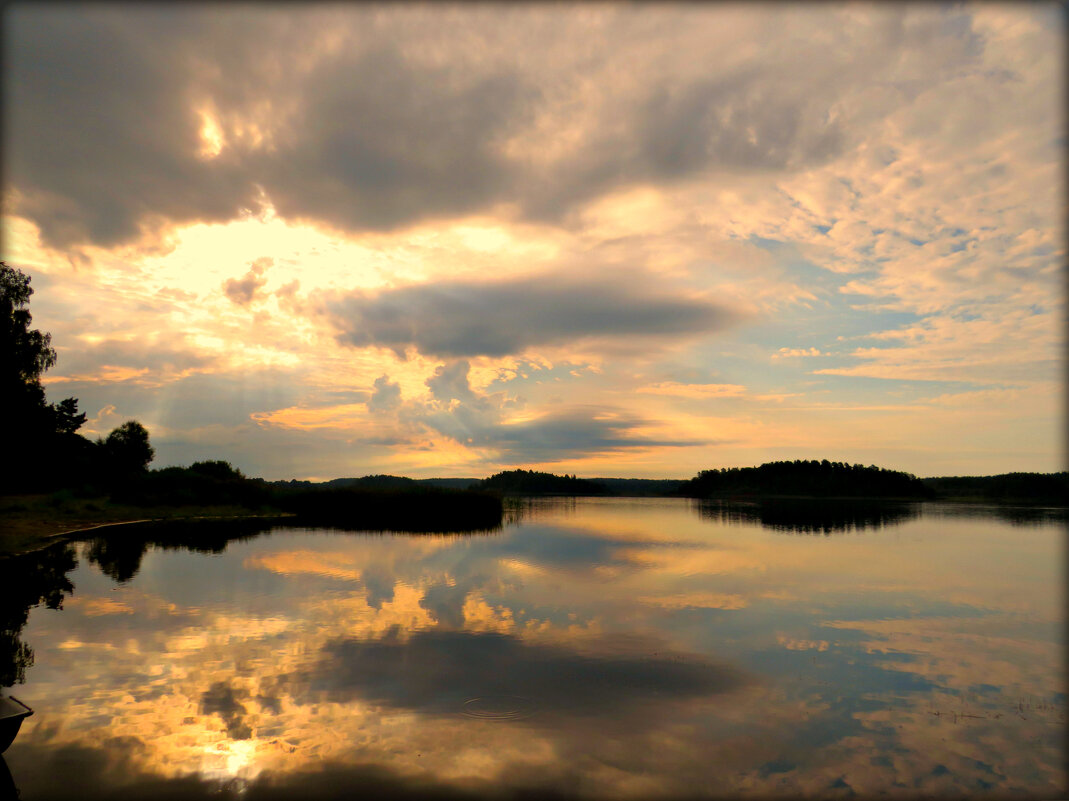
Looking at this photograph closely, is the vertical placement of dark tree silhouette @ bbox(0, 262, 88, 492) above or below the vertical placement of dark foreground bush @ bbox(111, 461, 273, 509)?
above

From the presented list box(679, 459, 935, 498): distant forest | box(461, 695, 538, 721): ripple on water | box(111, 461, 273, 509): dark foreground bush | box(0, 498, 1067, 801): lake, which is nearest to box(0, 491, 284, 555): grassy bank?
box(111, 461, 273, 509): dark foreground bush

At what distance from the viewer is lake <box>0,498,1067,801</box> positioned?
945 centimetres

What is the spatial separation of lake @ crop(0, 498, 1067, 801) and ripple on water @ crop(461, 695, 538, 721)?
6cm

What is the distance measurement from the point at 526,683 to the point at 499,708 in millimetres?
1565

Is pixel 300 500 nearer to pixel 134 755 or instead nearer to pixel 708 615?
pixel 708 615

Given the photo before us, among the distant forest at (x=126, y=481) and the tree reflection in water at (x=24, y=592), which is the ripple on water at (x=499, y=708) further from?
the distant forest at (x=126, y=481)

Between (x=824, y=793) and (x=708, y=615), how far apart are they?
39.9 ft

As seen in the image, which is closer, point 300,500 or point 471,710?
point 471,710

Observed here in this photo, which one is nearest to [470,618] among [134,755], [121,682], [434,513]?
[121,682]

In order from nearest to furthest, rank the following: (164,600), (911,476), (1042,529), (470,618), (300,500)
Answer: (470,618)
(164,600)
(1042,529)
(300,500)
(911,476)

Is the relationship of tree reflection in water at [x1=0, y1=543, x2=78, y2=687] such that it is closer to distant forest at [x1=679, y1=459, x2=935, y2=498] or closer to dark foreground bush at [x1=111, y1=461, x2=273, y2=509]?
dark foreground bush at [x1=111, y1=461, x2=273, y2=509]

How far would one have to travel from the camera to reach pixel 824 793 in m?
9.10

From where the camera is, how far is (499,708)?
1202cm

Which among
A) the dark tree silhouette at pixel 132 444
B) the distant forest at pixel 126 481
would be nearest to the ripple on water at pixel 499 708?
the distant forest at pixel 126 481
